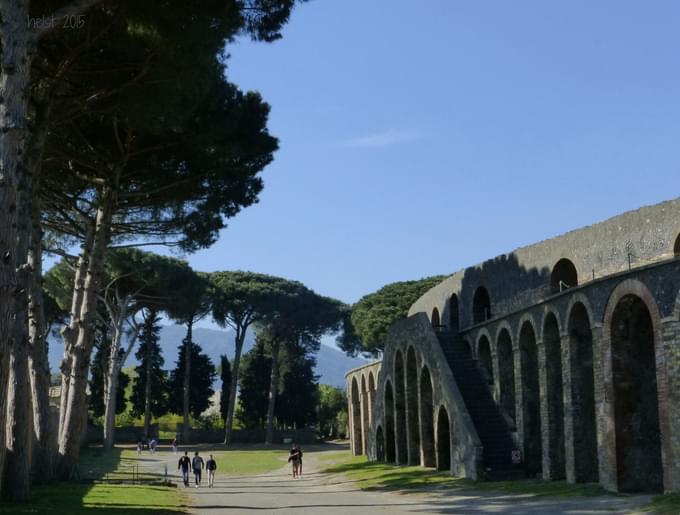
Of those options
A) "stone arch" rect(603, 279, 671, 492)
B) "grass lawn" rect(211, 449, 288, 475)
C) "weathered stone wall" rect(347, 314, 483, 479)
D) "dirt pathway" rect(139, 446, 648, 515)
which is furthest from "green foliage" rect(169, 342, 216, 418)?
"stone arch" rect(603, 279, 671, 492)

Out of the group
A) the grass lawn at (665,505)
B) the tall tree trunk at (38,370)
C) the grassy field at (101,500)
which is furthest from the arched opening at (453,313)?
the grass lawn at (665,505)

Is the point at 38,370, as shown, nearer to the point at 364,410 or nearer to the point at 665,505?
the point at 665,505

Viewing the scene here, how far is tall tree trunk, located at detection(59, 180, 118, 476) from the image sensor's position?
2262 cm

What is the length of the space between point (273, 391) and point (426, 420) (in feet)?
106

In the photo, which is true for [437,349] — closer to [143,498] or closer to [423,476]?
[423,476]

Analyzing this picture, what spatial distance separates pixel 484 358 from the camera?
1080 inches

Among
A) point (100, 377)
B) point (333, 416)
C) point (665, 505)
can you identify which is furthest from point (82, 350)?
point (333, 416)

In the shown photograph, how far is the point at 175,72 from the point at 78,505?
863 centimetres

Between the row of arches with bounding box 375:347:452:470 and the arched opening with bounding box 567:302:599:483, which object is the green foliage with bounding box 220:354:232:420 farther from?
the arched opening with bounding box 567:302:599:483

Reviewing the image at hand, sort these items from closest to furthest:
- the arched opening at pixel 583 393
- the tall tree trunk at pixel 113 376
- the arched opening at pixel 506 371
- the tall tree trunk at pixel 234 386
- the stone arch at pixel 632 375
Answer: the stone arch at pixel 632 375 < the arched opening at pixel 583 393 < the arched opening at pixel 506 371 < the tall tree trunk at pixel 113 376 < the tall tree trunk at pixel 234 386

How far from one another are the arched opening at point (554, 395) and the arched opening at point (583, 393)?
1.41m

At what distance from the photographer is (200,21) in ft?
54.1

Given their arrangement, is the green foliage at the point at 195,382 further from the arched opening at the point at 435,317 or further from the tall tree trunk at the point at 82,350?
the tall tree trunk at the point at 82,350

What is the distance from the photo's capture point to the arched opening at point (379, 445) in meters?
33.8
